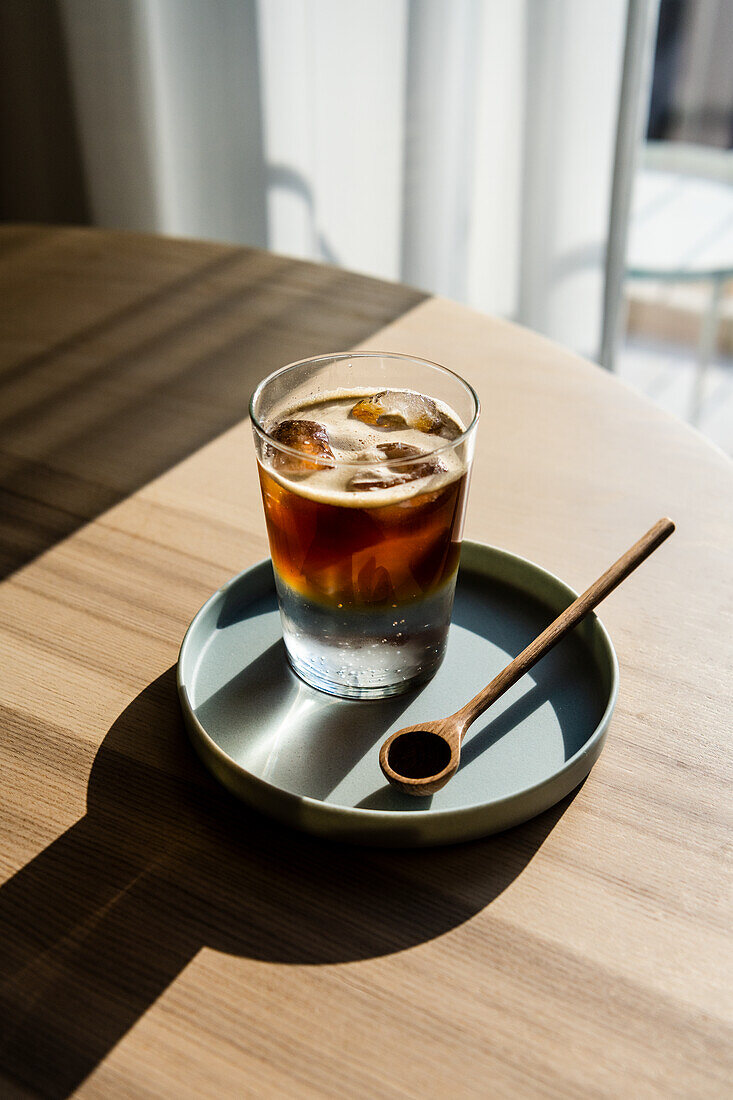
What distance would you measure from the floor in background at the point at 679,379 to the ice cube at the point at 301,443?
1.68 metres

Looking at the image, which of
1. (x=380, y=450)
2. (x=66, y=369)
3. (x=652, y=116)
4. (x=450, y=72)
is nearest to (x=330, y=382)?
(x=380, y=450)

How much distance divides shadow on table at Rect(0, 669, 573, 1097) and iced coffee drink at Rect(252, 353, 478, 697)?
9cm

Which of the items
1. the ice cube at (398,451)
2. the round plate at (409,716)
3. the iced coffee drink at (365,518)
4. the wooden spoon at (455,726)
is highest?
the ice cube at (398,451)

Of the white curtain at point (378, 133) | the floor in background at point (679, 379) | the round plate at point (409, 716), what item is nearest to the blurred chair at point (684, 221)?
the white curtain at point (378, 133)

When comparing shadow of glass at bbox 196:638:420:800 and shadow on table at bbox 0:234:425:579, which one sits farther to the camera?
shadow on table at bbox 0:234:425:579

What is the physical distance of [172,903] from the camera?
401mm

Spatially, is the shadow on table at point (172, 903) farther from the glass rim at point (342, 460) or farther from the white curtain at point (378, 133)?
the white curtain at point (378, 133)

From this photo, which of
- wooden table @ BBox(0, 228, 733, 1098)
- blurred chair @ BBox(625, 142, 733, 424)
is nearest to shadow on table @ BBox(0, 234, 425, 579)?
wooden table @ BBox(0, 228, 733, 1098)

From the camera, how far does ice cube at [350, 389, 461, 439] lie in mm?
480

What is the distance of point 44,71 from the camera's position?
167 cm

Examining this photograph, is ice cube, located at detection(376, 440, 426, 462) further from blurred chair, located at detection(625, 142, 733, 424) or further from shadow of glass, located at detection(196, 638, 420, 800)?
blurred chair, located at detection(625, 142, 733, 424)

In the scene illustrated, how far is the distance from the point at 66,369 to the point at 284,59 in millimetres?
962

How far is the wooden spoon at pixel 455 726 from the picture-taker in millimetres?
428

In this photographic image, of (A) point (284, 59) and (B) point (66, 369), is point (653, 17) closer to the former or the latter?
(A) point (284, 59)
